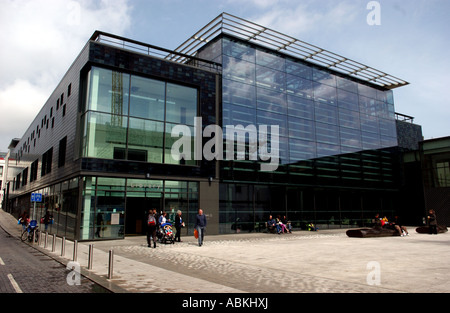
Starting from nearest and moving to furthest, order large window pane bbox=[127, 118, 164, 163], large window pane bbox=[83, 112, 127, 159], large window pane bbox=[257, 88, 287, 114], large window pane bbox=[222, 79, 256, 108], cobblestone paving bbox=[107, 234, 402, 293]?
cobblestone paving bbox=[107, 234, 402, 293], large window pane bbox=[83, 112, 127, 159], large window pane bbox=[127, 118, 164, 163], large window pane bbox=[222, 79, 256, 108], large window pane bbox=[257, 88, 287, 114]

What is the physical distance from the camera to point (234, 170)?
2412 centimetres

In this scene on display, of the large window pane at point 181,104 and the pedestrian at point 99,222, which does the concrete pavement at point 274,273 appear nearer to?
the pedestrian at point 99,222

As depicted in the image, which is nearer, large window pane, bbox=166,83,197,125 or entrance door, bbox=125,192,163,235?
large window pane, bbox=166,83,197,125

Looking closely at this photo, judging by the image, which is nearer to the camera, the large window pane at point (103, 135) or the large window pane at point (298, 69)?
the large window pane at point (103, 135)

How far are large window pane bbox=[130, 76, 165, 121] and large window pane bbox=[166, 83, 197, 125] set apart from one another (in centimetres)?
52

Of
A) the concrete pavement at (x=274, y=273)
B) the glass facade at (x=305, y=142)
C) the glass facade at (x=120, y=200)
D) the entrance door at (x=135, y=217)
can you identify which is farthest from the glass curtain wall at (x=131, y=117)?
the concrete pavement at (x=274, y=273)

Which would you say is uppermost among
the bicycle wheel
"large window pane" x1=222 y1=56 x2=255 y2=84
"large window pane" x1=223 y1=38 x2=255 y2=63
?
"large window pane" x1=223 y1=38 x2=255 y2=63

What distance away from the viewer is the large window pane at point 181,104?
74.3 ft

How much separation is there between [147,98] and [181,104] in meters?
2.48

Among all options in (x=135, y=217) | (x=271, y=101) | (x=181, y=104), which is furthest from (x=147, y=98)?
(x=271, y=101)

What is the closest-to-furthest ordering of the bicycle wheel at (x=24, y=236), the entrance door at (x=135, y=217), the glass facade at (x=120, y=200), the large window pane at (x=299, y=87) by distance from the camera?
the glass facade at (x=120, y=200)
the bicycle wheel at (x=24, y=236)
the entrance door at (x=135, y=217)
the large window pane at (x=299, y=87)

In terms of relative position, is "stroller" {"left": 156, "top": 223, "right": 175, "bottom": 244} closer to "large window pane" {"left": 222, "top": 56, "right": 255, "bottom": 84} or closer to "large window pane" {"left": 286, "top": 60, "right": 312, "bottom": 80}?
"large window pane" {"left": 222, "top": 56, "right": 255, "bottom": 84}

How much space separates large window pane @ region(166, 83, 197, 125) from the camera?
22.7m

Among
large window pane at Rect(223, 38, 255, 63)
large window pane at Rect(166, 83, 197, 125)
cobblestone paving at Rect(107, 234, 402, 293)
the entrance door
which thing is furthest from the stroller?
large window pane at Rect(223, 38, 255, 63)
